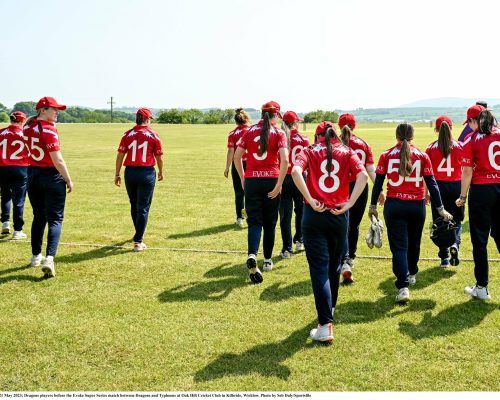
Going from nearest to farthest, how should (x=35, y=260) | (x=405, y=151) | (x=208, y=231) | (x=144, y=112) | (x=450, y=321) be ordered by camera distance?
(x=450, y=321) → (x=405, y=151) → (x=35, y=260) → (x=144, y=112) → (x=208, y=231)

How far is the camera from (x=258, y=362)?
4.70m

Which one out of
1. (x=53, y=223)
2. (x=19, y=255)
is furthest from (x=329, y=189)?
(x=19, y=255)

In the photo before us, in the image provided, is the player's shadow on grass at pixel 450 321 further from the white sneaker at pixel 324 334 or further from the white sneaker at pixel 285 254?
the white sneaker at pixel 285 254


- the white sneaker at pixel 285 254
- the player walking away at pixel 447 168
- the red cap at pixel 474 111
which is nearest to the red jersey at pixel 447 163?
the player walking away at pixel 447 168

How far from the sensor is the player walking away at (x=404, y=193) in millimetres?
6027

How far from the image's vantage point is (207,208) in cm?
1321

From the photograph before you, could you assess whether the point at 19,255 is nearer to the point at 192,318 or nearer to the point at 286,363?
the point at 192,318

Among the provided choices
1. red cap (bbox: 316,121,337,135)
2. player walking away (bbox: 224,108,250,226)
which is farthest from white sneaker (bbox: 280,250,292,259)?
red cap (bbox: 316,121,337,135)

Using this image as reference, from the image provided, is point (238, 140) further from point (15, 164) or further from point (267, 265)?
point (15, 164)

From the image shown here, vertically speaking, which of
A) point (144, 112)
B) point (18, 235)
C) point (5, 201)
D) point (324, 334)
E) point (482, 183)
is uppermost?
point (144, 112)

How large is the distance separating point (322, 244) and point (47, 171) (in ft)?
14.5

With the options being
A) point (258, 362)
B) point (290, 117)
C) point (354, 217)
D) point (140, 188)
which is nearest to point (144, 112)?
point (140, 188)

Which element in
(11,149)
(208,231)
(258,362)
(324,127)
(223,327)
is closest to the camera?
(258,362)

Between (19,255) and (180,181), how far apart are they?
10.1 meters
